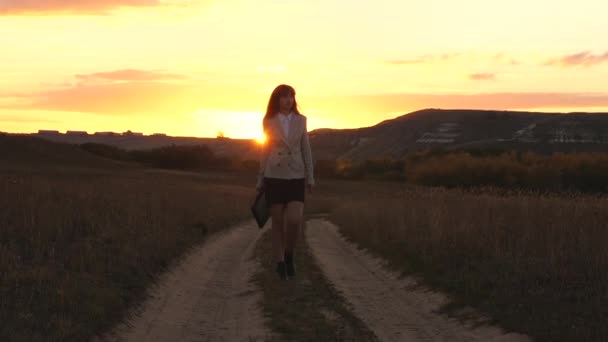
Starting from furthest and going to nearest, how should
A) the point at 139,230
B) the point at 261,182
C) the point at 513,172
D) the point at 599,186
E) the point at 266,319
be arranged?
1. the point at 513,172
2. the point at 599,186
3. the point at 139,230
4. the point at 261,182
5. the point at 266,319

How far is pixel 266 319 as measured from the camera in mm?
9859

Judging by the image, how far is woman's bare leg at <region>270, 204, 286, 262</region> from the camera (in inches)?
475

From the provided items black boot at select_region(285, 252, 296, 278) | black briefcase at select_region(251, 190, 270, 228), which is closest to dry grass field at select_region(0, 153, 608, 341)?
black briefcase at select_region(251, 190, 270, 228)

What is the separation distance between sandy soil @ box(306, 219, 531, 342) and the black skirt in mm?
1544

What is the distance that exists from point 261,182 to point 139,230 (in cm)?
596

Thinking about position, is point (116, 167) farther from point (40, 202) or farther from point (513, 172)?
point (40, 202)

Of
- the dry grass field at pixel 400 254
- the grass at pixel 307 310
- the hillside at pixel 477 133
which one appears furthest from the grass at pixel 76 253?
the hillside at pixel 477 133

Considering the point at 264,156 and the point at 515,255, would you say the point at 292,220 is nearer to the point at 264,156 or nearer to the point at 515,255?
the point at 264,156

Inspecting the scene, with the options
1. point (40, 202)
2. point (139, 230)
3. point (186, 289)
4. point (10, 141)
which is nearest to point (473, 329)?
point (186, 289)

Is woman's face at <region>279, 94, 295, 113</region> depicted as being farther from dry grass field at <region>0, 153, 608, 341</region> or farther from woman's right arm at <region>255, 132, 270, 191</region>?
dry grass field at <region>0, 153, 608, 341</region>

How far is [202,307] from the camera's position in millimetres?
11000

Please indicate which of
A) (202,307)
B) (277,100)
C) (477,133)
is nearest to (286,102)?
(277,100)

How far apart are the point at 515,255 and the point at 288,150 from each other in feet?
12.7

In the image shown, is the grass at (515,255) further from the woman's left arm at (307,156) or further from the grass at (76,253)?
the grass at (76,253)
